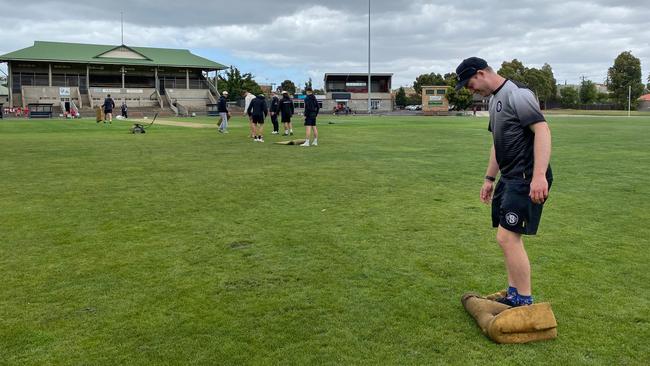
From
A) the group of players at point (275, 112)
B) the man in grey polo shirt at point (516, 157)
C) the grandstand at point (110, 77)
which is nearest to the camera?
the man in grey polo shirt at point (516, 157)

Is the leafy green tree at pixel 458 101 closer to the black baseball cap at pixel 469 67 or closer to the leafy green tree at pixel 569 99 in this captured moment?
the leafy green tree at pixel 569 99

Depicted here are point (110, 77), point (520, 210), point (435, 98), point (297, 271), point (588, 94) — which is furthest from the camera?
point (588, 94)

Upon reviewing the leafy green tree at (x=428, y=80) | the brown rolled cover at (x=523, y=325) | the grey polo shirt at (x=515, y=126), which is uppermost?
the leafy green tree at (x=428, y=80)

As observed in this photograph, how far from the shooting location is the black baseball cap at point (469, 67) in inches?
148

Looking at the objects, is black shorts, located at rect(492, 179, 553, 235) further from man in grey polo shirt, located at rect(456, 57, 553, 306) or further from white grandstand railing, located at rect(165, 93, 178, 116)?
white grandstand railing, located at rect(165, 93, 178, 116)

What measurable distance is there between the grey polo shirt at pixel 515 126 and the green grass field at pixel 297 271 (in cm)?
111

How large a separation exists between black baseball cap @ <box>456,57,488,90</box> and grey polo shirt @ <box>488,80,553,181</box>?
213mm

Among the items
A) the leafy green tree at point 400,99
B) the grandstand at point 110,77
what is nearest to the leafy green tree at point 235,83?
the grandstand at point 110,77

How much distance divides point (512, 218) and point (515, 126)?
63 cm

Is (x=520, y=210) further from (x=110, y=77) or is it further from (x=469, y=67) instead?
(x=110, y=77)

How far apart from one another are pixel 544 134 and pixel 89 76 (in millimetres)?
76218

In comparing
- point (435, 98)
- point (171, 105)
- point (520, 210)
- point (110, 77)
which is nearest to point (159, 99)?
point (171, 105)

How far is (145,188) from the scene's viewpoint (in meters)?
9.10

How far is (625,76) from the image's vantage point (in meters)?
92.1
